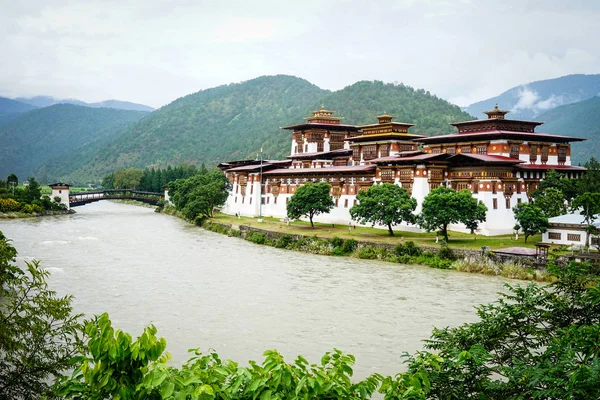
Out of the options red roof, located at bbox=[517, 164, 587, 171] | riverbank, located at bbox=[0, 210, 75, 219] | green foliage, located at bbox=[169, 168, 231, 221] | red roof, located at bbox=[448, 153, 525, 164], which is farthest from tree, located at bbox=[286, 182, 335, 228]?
riverbank, located at bbox=[0, 210, 75, 219]

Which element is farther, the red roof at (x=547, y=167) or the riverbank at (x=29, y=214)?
the riverbank at (x=29, y=214)

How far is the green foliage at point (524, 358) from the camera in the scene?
378 inches

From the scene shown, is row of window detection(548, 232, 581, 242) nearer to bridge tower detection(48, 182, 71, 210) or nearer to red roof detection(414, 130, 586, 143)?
red roof detection(414, 130, 586, 143)

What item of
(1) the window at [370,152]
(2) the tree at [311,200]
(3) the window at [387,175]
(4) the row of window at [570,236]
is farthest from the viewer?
(1) the window at [370,152]

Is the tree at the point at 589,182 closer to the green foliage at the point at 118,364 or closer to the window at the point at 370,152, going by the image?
the window at the point at 370,152

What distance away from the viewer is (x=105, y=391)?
8.39 m

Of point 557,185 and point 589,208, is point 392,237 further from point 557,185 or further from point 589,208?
point 589,208

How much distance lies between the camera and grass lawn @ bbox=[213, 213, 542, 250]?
1742 inches

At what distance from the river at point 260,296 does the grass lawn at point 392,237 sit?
474 centimetres

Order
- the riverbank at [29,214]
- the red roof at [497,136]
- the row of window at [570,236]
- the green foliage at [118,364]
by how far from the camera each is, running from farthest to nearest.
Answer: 1. the riverbank at [29,214]
2. the red roof at [497,136]
3. the row of window at [570,236]
4. the green foliage at [118,364]

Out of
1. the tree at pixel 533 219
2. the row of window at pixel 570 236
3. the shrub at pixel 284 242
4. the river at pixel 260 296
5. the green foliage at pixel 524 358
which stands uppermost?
the tree at pixel 533 219

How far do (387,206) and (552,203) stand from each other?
12.0 metres

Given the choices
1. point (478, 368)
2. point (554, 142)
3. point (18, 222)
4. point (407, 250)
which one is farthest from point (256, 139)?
point (478, 368)

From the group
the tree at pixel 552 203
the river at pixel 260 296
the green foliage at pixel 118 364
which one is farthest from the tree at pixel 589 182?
the green foliage at pixel 118 364
